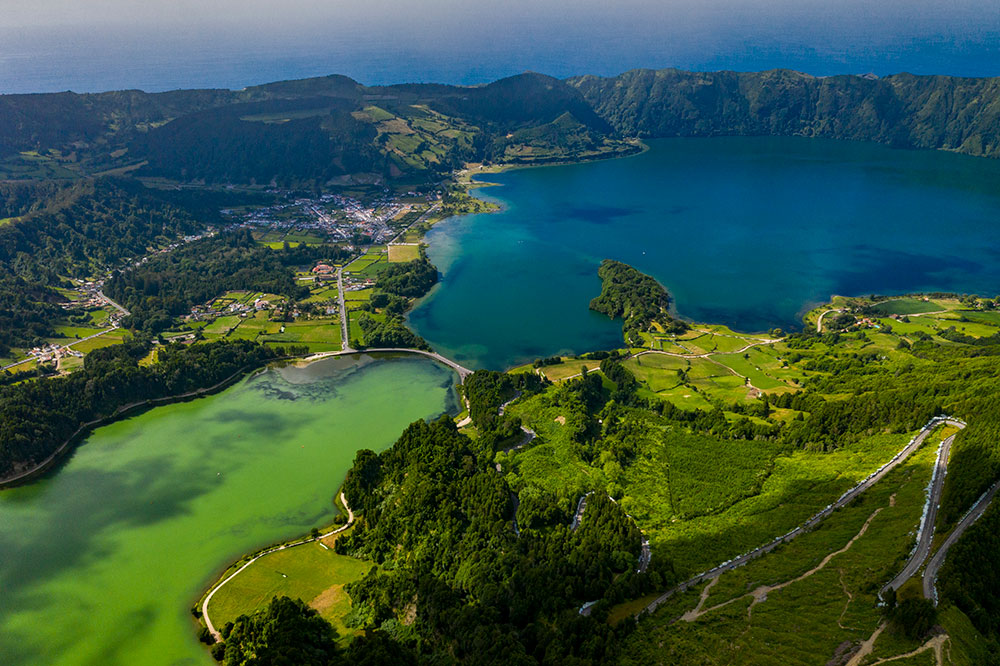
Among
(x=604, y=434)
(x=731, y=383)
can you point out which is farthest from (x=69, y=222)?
(x=731, y=383)

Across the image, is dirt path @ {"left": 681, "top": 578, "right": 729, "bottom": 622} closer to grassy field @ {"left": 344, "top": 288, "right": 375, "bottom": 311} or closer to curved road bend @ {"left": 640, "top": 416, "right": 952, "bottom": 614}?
curved road bend @ {"left": 640, "top": 416, "right": 952, "bottom": 614}

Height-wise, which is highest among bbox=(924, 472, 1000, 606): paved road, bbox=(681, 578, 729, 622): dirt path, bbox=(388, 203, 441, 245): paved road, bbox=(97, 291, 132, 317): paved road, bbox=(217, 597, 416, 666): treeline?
bbox=(388, 203, 441, 245): paved road

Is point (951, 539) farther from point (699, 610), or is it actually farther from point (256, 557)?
point (256, 557)

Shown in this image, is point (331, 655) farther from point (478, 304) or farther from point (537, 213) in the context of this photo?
point (537, 213)

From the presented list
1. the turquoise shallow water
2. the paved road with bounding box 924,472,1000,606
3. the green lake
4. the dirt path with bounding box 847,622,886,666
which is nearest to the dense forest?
the green lake

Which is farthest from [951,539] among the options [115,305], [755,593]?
[115,305]
